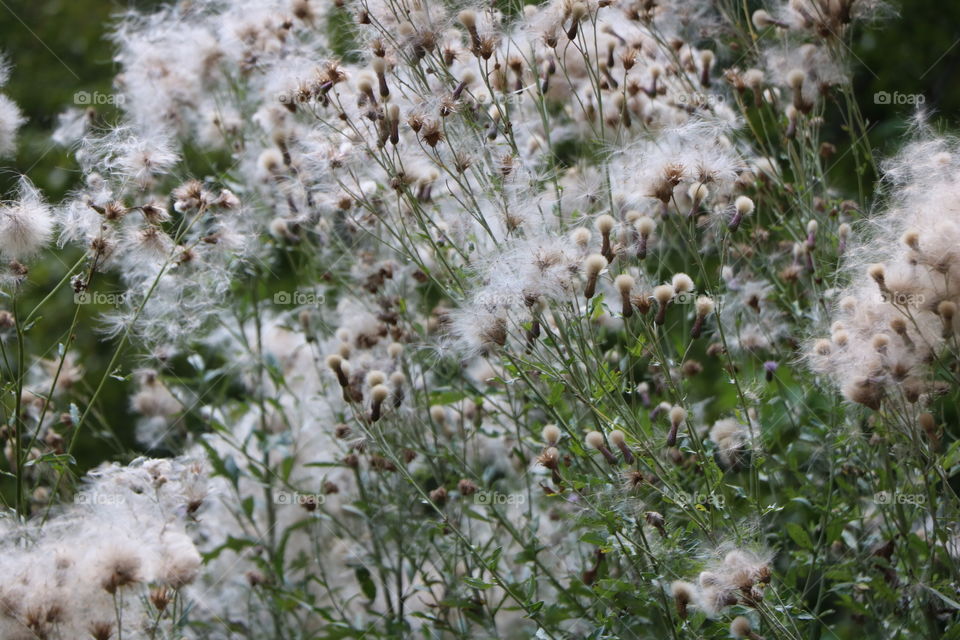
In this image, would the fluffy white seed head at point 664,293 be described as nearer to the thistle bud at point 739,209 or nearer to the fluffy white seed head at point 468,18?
the thistle bud at point 739,209

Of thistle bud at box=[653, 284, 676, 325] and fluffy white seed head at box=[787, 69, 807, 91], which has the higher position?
fluffy white seed head at box=[787, 69, 807, 91]

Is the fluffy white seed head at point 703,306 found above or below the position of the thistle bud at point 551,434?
above

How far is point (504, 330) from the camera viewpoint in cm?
232

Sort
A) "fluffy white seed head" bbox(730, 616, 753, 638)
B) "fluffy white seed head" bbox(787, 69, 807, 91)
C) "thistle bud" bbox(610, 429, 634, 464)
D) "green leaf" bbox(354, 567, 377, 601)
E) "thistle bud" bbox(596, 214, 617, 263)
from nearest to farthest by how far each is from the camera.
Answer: "fluffy white seed head" bbox(730, 616, 753, 638)
"thistle bud" bbox(610, 429, 634, 464)
"thistle bud" bbox(596, 214, 617, 263)
"fluffy white seed head" bbox(787, 69, 807, 91)
"green leaf" bbox(354, 567, 377, 601)

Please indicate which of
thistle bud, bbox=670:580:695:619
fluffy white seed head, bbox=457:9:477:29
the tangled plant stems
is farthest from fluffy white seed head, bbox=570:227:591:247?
thistle bud, bbox=670:580:695:619

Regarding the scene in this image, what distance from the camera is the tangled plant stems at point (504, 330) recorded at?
7.48 feet

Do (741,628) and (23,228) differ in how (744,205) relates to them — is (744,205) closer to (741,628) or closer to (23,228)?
(741,628)

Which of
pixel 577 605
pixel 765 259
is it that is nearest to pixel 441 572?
pixel 577 605

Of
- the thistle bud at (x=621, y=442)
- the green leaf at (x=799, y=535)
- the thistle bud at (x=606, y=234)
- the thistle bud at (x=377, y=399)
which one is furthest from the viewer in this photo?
the thistle bud at (x=377, y=399)

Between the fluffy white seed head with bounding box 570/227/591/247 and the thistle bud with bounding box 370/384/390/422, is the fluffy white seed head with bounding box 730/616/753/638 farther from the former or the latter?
the thistle bud with bounding box 370/384/390/422

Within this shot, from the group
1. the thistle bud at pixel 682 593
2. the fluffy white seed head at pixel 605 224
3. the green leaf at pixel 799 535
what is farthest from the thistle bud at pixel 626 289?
the green leaf at pixel 799 535

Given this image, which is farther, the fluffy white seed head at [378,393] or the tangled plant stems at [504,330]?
the fluffy white seed head at [378,393]

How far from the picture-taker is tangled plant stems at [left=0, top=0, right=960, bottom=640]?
7.48ft

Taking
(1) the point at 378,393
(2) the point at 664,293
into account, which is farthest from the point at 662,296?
(1) the point at 378,393
